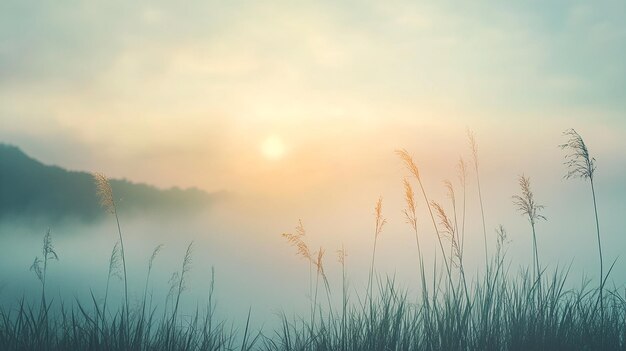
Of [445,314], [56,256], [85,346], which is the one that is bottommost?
[85,346]

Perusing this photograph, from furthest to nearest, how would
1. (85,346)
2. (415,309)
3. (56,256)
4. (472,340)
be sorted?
(56,256), (415,309), (472,340), (85,346)

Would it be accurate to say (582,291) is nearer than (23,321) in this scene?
No

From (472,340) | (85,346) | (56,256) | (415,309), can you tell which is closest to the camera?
(85,346)

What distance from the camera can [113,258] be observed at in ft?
25.8

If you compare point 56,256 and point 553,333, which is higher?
point 56,256

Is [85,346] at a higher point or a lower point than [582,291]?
lower

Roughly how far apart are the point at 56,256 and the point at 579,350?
5.27 meters

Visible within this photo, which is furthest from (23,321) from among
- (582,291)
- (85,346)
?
(582,291)

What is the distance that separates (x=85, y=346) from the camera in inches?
224

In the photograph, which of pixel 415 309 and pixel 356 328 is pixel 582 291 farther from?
pixel 356 328

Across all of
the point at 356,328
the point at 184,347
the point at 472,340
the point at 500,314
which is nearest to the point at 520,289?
the point at 500,314

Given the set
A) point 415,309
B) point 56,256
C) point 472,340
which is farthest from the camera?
point 56,256

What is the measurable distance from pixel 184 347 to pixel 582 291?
12.9 ft

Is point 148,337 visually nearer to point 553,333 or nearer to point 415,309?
point 415,309
